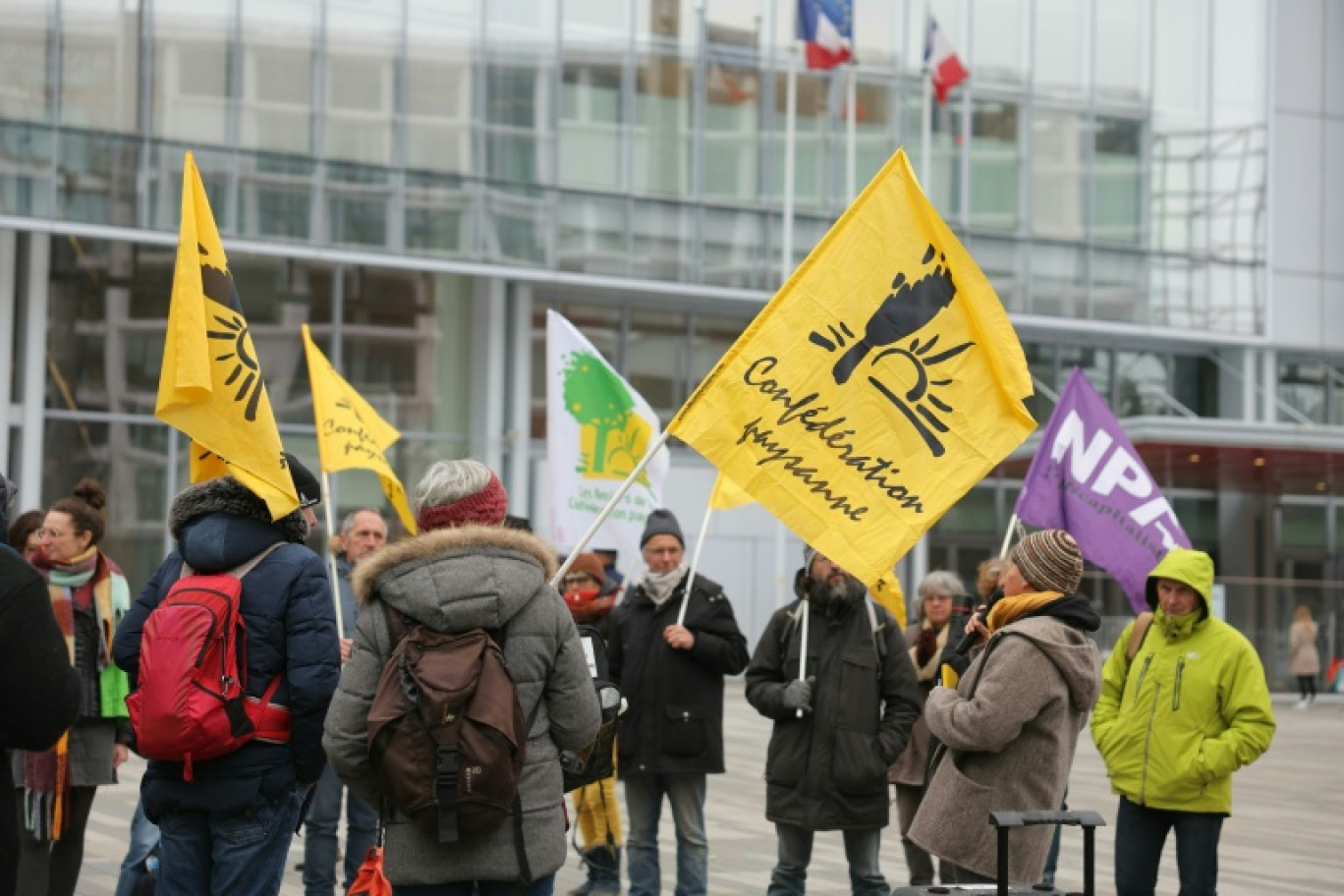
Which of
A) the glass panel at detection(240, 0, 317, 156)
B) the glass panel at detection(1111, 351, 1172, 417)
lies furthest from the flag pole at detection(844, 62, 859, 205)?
the glass panel at detection(240, 0, 317, 156)

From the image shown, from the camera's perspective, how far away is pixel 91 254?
3234cm

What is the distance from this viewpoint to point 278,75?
1258 inches

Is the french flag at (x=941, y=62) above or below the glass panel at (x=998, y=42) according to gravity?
below

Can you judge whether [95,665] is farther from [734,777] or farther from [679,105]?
[679,105]

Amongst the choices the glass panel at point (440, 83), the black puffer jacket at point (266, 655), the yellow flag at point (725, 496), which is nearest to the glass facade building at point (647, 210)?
the glass panel at point (440, 83)

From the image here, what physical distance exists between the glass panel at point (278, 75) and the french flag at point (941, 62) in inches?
411

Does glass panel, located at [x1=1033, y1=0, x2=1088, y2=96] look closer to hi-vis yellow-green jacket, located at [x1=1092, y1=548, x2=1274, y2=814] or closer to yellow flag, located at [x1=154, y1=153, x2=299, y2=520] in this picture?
hi-vis yellow-green jacket, located at [x1=1092, y1=548, x2=1274, y2=814]

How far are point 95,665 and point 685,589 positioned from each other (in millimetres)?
2997

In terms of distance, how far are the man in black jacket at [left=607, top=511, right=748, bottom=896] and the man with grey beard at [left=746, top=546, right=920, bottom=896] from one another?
662 mm

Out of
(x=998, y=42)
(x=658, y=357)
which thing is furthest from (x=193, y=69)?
(x=998, y=42)

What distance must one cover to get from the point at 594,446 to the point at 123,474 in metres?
20.2

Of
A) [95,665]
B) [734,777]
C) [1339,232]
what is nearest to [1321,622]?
[1339,232]

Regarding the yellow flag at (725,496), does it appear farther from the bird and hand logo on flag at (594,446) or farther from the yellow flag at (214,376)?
the yellow flag at (214,376)

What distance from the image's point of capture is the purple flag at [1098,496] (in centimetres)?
1178
